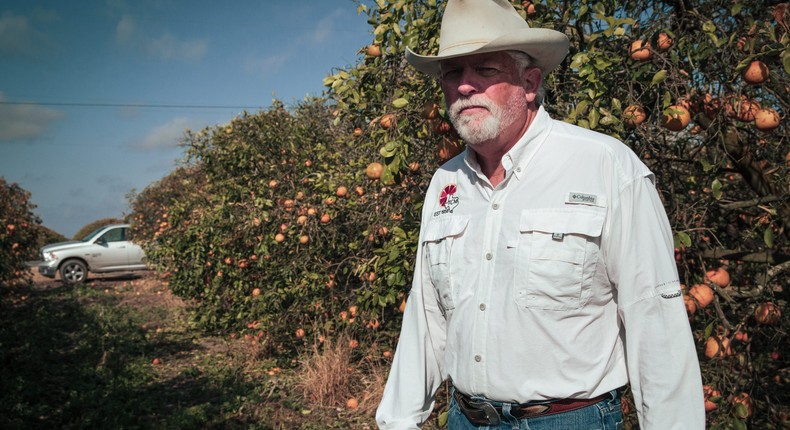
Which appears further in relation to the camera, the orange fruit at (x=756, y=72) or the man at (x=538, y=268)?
the orange fruit at (x=756, y=72)

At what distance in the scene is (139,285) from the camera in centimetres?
1550

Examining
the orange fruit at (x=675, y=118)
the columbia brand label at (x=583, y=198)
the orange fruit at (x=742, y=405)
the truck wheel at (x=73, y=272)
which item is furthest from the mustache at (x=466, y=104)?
the truck wheel at (x=73, y=272)

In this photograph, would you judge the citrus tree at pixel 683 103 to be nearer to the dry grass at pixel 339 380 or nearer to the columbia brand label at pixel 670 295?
the columbia brand label at pixel 670 295

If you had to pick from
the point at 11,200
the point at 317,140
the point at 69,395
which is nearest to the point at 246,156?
the point at 317,140

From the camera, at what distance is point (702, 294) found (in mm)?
2812

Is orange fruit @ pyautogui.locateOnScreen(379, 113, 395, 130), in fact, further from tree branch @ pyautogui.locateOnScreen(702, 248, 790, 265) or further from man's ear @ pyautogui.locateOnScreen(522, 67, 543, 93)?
tree branch @ pyautogui.locateOnScreen(702, 248, 790, 265)

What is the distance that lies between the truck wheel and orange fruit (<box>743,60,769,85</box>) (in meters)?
17.2

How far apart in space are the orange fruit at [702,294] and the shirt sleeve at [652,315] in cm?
134

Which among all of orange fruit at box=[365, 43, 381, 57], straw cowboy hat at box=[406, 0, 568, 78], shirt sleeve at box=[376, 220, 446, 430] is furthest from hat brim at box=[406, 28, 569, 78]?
orange fruit at box=[365, 43, 381, 57]

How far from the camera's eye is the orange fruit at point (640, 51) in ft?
9.07

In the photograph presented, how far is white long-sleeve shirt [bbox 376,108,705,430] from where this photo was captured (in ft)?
5.15

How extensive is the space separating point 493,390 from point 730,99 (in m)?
1.94

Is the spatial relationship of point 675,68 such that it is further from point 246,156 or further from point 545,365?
point 246,156

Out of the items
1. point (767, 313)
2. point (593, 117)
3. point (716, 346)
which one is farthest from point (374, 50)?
point (767, 313)
